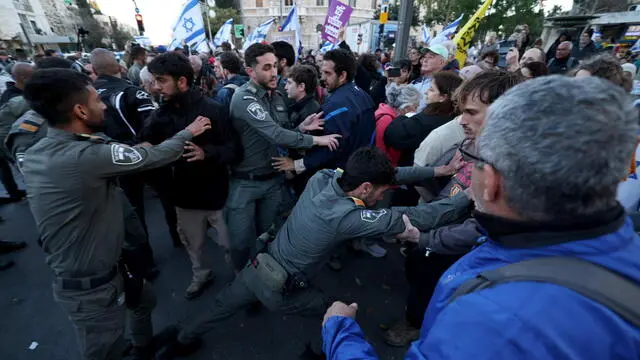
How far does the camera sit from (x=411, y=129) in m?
2.80

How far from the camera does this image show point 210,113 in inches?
104

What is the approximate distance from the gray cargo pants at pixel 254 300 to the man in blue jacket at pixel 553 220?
1436mm

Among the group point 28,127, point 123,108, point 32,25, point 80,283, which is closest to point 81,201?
point 80,283

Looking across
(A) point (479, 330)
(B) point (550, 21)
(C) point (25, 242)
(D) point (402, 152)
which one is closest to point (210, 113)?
(D) point (402, 152)

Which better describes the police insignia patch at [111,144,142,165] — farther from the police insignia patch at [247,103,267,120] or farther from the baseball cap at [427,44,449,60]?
the baseball cap at [427,44,449,60]

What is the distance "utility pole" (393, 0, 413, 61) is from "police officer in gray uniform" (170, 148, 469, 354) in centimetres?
446

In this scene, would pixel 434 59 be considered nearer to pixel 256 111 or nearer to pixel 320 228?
pixel 256 111

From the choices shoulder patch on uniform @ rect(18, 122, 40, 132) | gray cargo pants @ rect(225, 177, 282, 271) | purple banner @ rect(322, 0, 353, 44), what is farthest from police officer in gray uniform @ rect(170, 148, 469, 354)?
purple banner @ rect(322, 0, 353, 44)

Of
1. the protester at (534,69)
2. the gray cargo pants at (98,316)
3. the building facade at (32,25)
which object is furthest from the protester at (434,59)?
the building facade at (32,25)

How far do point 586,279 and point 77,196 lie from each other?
86.9 inches

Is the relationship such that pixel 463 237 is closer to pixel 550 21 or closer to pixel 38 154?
pixel 38 154

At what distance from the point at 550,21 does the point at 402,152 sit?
496 inches

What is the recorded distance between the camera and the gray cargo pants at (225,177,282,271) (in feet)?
9.50

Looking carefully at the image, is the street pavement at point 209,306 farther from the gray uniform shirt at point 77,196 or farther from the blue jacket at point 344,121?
the blue jacket at point 344,121
